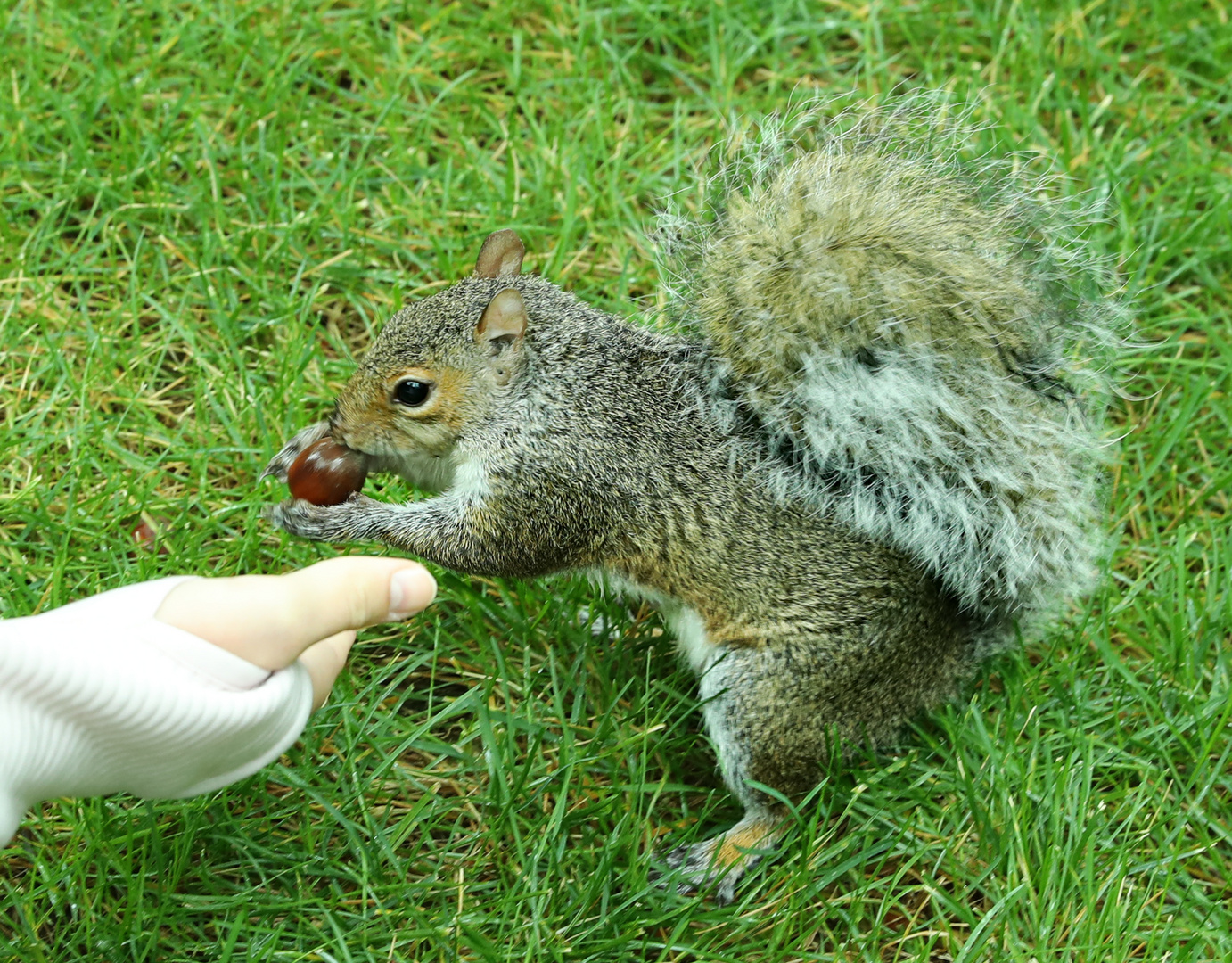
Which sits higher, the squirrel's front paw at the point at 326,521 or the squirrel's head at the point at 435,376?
the squirrel's head at the point at 435,376

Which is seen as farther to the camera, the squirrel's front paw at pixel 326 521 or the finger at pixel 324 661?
the squirrel's front paw at pixel 326 521

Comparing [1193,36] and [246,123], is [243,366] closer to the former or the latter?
[246,123]

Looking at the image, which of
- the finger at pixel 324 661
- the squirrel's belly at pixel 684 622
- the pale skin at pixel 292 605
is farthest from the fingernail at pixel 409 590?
the squirrel's belly at pixel 684 622

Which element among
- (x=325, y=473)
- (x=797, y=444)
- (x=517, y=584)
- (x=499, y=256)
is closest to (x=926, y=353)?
(x=797, y=444)

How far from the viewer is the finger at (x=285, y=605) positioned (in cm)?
148

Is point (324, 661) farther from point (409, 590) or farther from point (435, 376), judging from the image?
point (435, 376)

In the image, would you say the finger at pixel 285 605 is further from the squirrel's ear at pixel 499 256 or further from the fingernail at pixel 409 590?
the squirrel's ear at pixel 499 256

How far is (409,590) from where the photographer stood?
5.30ft

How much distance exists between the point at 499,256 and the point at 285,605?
1078mm

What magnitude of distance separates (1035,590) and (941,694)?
258mm

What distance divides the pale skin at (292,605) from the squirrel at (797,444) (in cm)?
59

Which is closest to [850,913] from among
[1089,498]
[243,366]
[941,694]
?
[941,694]

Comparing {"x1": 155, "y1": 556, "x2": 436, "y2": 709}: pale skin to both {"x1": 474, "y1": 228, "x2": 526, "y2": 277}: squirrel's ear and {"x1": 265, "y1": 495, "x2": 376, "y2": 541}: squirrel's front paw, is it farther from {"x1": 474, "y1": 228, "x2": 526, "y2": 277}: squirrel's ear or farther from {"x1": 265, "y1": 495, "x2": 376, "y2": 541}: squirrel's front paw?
{"x1": 474, "y1": 228, "x2": 526, "y2": 277}: squirrel's ear

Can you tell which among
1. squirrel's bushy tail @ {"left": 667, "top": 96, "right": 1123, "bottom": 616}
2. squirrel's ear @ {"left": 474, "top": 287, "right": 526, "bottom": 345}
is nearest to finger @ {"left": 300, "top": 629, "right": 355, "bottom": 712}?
squirrel's ear @ {"left": 474, "top": 287, "right": 526, "bottom": 345}
